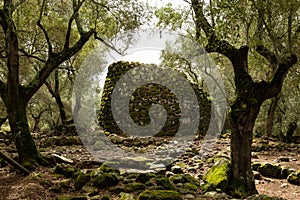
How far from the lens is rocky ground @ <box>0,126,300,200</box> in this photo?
5887mm

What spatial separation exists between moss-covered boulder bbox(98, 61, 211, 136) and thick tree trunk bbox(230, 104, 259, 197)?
7652 mm

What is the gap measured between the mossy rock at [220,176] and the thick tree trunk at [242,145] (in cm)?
22

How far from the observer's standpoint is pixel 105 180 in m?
6.38

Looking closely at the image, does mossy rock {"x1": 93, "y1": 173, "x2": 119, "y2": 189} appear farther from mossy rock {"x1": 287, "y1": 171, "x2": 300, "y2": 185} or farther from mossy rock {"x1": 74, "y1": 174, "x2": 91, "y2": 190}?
mossy rock {"x1": 287, "y1": 171, "x2": 300, "y2": 185}

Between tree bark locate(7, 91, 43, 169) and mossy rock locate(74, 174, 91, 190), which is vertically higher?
tree bark locate(7, 91, 43, 169)

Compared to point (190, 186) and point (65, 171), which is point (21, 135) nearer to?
point (65, 171)

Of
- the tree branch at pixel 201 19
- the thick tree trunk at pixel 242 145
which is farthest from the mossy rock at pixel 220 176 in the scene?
the tree branch at pixel 201 19

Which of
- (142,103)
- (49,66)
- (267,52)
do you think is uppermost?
(267,52)

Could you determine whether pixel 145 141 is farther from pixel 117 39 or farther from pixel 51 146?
pixel 117 39

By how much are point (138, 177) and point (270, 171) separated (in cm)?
488

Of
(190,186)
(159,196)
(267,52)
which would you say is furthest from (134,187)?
(267,52)

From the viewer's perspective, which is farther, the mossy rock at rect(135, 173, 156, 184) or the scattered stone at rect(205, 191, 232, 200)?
the mossy rock at rect(135, 173, 156, 184)

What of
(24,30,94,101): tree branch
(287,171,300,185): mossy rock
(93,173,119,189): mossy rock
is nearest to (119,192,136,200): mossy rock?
(93,173,119,189): mossy rock

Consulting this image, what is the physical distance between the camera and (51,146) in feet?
39.7
